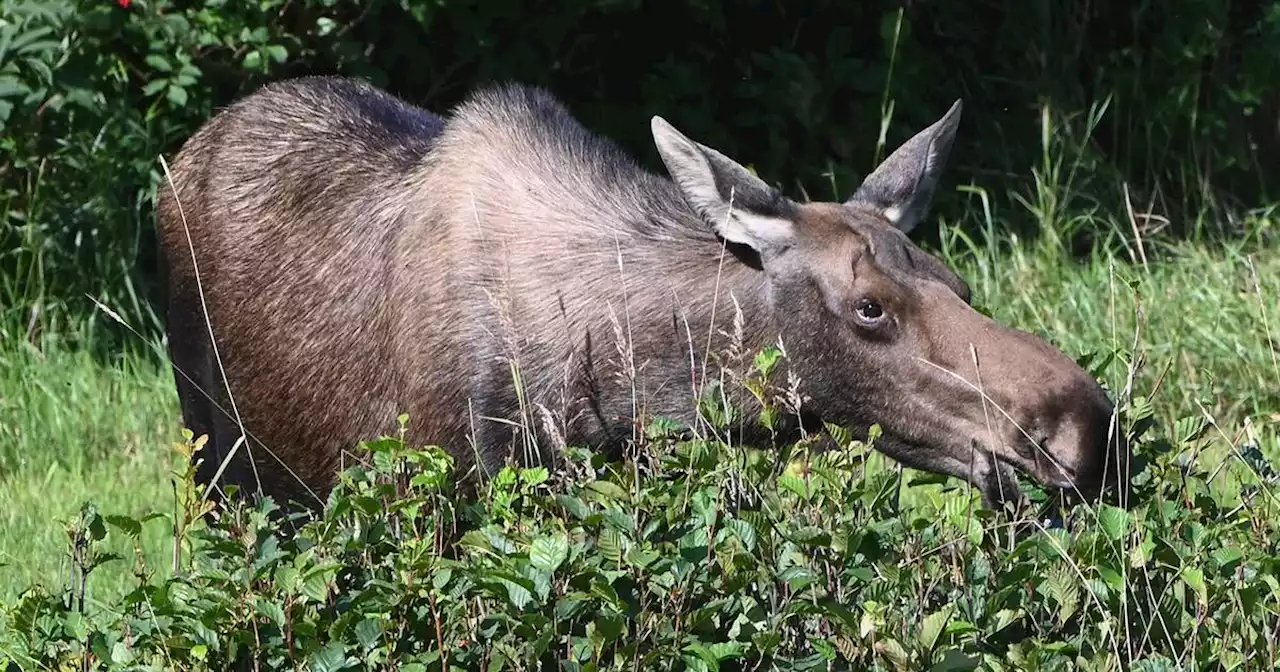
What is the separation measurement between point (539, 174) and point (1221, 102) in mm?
4453

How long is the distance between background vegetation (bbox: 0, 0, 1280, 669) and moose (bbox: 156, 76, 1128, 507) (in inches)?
9.3

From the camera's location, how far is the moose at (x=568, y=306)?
15.5 ft

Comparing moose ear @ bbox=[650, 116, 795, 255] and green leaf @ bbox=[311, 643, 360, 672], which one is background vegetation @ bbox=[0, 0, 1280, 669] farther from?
moose ear @ bbox=[650, 116, 795, 255]

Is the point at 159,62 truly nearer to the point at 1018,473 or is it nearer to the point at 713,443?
the point at 713,443

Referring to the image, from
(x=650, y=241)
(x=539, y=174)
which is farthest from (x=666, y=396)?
(x=539, y=174)

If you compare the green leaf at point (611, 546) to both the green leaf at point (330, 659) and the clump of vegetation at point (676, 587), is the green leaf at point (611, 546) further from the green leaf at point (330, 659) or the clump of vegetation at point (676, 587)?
the green leaf at point (330, 659)

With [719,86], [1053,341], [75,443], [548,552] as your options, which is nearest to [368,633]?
[548,552]

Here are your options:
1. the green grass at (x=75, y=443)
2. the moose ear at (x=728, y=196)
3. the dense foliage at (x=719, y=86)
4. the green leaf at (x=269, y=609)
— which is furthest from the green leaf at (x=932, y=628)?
the dense foliage at (x=719, y=86)

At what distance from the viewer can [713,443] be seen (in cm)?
428

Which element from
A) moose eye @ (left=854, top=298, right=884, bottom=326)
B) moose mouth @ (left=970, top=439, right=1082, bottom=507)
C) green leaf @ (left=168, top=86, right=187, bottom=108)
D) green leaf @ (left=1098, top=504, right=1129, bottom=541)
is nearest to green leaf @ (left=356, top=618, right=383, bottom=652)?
green leaf @ (left=1098, top=504, right=1129, bottom=541)

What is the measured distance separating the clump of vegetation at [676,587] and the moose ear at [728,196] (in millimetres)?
1052

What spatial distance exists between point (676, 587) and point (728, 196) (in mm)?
1571

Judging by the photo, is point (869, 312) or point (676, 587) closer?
point (676, 587)

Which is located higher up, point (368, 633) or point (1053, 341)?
point (368, 633)
